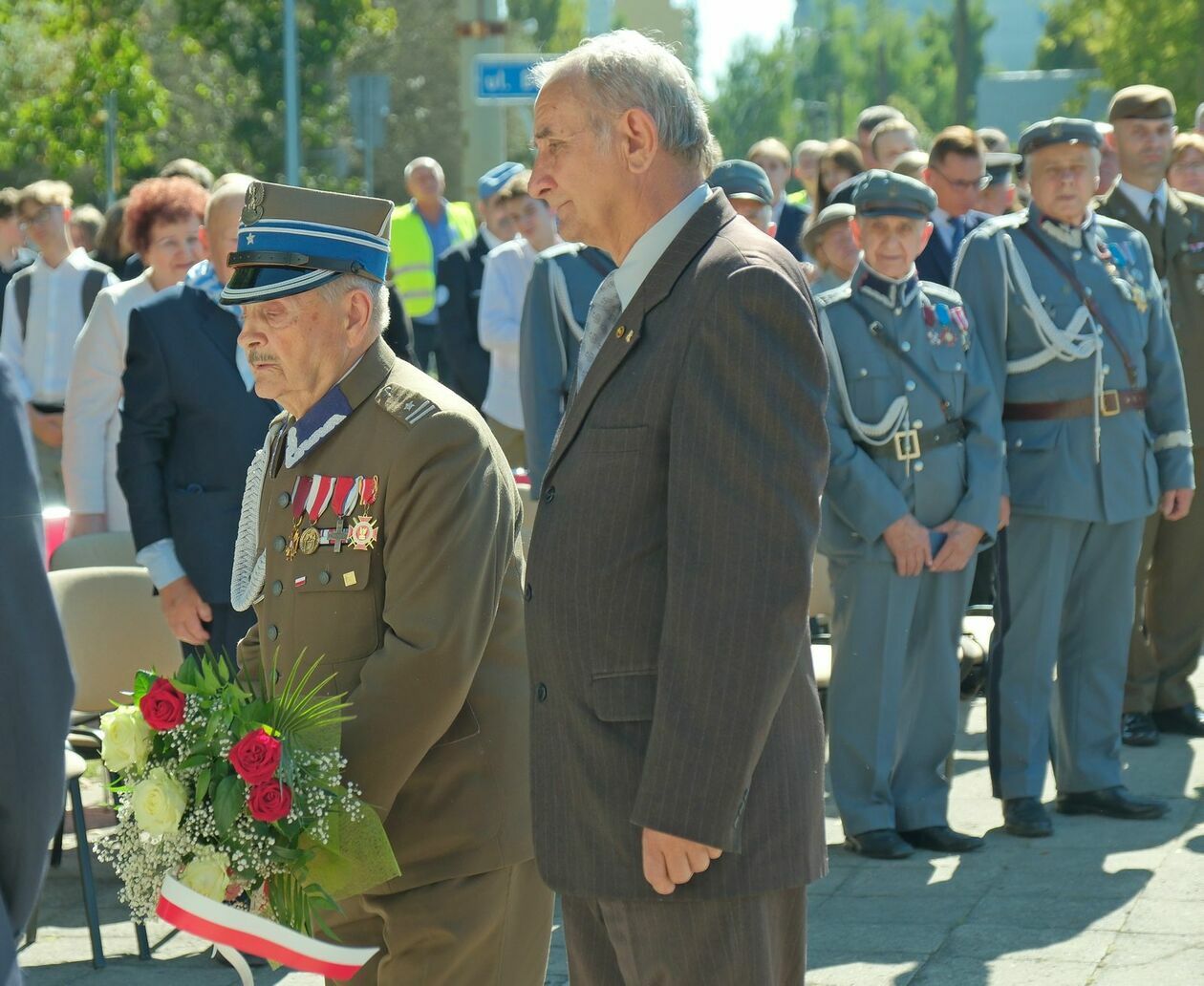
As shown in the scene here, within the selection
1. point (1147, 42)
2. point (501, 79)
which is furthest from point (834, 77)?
point (501, 79)

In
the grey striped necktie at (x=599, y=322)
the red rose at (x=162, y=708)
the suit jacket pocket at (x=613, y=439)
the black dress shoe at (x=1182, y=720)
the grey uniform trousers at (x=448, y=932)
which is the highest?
the grey striped necktie at (x=599, y=322)

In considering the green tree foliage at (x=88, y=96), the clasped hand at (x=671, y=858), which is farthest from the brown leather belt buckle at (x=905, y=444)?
the green tree foliage at (x=88, y=96)

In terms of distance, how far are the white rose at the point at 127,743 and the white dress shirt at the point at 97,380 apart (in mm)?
3099

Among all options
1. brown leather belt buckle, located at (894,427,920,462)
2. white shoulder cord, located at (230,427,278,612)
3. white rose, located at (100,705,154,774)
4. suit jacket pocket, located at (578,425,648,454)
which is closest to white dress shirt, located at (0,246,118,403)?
brown leather belt buckle, located at (894,427,920,462)

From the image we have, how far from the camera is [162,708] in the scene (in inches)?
118

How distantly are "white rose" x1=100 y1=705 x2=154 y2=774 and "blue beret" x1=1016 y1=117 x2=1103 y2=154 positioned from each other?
4.06m

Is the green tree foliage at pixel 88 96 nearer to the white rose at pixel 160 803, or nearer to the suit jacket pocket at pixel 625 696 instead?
the white rose at pixel 160 803

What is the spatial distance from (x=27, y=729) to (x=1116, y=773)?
15.3ft

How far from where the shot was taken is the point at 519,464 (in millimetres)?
10586

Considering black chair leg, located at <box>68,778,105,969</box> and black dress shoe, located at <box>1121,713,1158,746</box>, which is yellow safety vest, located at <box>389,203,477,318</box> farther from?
black chair leg, located at <box>68,778,105,969</box>

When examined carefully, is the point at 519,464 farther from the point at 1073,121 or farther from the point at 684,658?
the point at 684,658

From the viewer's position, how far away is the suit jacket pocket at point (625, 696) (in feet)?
9.28

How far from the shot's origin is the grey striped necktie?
303cm

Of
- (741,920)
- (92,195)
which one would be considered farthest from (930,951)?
(92,195)
